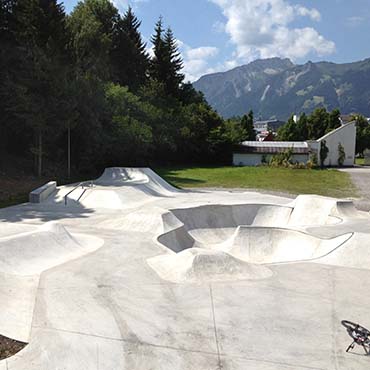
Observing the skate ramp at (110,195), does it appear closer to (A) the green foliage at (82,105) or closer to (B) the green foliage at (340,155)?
(A) the green foliage at (82,105)

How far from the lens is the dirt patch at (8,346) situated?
16.1ft

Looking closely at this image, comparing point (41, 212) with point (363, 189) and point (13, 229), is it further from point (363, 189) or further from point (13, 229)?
point (363, 189)

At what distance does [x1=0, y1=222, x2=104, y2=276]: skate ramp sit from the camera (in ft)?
25.9

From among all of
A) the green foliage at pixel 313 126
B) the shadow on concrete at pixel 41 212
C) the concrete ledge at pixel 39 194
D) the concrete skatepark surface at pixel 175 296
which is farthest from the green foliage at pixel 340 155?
the concrete ledge at pixel 39 194

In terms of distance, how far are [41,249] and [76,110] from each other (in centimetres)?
1685

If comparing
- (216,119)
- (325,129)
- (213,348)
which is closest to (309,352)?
(213,348)

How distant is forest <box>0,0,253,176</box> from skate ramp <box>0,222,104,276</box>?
1278cm

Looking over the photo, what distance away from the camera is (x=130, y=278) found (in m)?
7.50

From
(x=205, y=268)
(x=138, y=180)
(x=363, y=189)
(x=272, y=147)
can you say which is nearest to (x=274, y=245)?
(x=205, y=268)

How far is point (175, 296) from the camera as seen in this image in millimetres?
6715

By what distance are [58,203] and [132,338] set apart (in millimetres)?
12439

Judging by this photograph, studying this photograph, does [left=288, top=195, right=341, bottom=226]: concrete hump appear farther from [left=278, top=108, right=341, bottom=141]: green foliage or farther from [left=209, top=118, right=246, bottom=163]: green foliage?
[left=278, top=108, right=341, bottom=141]: green foliage

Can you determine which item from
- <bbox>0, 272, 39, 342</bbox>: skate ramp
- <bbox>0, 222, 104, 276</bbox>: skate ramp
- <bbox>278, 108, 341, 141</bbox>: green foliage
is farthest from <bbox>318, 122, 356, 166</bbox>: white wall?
<bbox>0, 272, 39, 342</bbox>: skate ramp

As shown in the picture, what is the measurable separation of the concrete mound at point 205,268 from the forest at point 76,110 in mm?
15800
